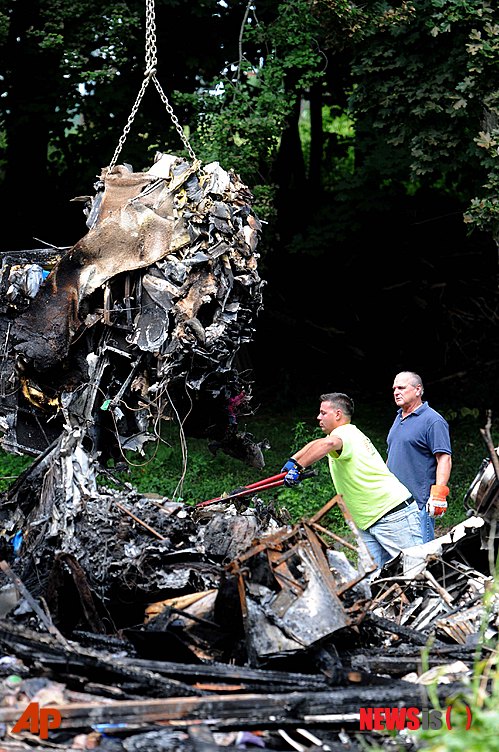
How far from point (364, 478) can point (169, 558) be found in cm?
171

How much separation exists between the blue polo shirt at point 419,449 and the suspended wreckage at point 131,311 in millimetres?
1677

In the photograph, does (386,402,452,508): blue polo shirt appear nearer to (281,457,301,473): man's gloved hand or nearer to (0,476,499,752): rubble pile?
(0,476,499,752): rubble pile

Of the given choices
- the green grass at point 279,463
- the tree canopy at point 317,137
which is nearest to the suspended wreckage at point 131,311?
the green grass at point 279,463

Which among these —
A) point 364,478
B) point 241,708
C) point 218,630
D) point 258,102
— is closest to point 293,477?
point 364,478

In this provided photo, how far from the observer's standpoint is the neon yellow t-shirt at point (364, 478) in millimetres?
6617

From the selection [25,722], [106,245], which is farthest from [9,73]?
[25,722]

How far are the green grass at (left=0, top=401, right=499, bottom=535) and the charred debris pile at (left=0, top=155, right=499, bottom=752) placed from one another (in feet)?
10.6

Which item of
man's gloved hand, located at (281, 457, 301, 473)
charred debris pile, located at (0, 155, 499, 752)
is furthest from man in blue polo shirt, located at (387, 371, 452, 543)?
man's gloved hand, located at (281, 457, 301, 473)

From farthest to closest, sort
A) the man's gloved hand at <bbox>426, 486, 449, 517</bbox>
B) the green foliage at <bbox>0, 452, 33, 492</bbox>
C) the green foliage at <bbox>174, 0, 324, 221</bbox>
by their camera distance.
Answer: the green foliage at <bbox>0, 452, 33, 492</bbox> → the green foliage at <bbox>174, 0, 324, 221</bbox> → the man's gloved hand at <bbox>426, 486, 449, 517</bbox>

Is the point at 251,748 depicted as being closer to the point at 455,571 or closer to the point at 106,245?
the point at 455,571

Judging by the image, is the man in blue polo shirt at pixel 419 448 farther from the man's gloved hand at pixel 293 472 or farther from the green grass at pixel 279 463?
the green grass at pixel 279 463

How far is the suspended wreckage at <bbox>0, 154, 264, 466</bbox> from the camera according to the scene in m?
6.07

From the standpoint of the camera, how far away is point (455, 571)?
6.20 metres

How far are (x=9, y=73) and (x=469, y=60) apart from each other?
21.0 ft
